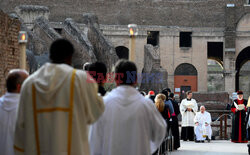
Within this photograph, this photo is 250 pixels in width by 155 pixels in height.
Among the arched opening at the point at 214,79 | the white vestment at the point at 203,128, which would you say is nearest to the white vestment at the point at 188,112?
the white vestment at the point at 203,128

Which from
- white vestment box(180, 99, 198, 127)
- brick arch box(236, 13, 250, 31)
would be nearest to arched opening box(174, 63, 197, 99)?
brick arch box(236, 13, 250, 31)

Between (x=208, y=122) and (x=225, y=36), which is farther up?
(x=225, y=36)

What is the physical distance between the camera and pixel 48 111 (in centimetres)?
531

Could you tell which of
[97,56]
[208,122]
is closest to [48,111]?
[208,122]

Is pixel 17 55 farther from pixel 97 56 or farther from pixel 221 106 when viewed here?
pixel 97 56

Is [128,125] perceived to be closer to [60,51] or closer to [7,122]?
[60,51]

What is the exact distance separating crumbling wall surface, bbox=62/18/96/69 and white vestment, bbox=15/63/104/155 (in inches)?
1076

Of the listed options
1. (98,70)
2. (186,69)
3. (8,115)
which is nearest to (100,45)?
(186,69)

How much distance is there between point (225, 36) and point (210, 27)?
159 centimetres

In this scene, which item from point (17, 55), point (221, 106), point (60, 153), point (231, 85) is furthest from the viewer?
point (231, 85)

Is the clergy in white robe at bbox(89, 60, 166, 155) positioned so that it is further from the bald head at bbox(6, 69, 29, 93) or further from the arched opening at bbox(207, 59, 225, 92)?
the arched opening at bbox(207, 59, 225, 92)

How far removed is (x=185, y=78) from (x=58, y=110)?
40743mm

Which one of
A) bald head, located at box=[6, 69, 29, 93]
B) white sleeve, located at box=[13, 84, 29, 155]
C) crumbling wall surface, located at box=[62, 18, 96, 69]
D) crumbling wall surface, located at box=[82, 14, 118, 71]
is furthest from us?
crumbling wall surface, located at box=[82, 14, 118, 71]

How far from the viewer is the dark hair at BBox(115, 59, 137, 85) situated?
248 inches
